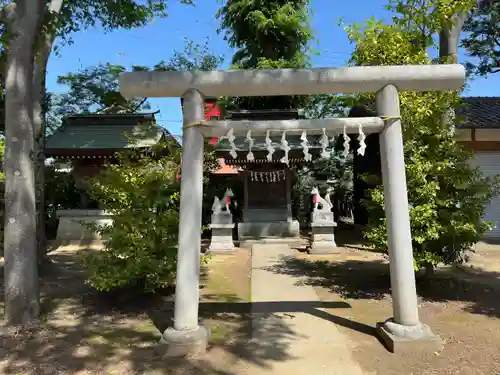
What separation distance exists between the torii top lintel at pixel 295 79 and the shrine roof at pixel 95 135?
8666 millimetres

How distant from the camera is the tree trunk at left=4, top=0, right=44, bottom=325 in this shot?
16.2ft

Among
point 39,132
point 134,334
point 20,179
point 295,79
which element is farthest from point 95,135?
point 295,79

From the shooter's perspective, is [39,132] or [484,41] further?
[484,41]

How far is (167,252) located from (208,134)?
216 centimetres

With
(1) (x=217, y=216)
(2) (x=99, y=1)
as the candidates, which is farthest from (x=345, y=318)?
(2) (x=99, y=1)

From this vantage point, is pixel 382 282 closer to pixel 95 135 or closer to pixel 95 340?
pixel 95 340

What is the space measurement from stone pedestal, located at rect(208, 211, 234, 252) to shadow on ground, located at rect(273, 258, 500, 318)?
11.7 ft

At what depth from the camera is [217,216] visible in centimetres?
1312

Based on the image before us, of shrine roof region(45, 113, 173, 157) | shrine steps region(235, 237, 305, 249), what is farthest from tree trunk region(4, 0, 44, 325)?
shrine steps region(235, 237, 305, 249)

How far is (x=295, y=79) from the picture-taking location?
4.48 meters

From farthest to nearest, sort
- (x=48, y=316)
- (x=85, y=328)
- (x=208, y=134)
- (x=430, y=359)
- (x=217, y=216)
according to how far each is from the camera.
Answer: (x=217, y=216) → (x=48, y=316) → (x=85, y=328) → (x=208, y=134) → (x=430, y=359)

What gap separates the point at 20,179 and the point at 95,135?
36.8 feet

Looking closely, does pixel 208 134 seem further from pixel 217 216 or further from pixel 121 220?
pixel 217 216

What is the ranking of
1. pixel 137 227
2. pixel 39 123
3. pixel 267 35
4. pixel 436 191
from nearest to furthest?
pixel 137 227, pixel 436 191, pixel 39 123, pixel 267 35
